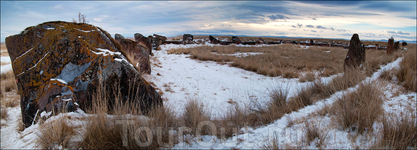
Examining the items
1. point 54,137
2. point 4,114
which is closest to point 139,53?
point 4,114

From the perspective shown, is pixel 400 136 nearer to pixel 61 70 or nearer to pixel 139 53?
pixel 61 70

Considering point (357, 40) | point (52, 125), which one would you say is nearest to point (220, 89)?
point (52, 125)

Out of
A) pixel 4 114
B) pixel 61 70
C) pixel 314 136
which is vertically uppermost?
pixel 61 70

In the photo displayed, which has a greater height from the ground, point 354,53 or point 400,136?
point 354,53

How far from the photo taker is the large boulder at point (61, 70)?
2750mm

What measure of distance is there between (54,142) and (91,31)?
2.09 m

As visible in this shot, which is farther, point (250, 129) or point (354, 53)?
point (354, 53)

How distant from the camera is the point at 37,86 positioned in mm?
2838

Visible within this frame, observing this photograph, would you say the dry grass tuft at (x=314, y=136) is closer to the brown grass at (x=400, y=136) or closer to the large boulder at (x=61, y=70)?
the brown grass at (x=400, y=136)

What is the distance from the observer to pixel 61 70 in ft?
9.50

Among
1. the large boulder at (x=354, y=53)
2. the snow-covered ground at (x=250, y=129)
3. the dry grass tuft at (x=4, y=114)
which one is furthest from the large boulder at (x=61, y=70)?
the large boulder at (x=354, y=53)

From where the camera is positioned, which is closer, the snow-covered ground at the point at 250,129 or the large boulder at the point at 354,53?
the snow-covered ground at the point at 250,129

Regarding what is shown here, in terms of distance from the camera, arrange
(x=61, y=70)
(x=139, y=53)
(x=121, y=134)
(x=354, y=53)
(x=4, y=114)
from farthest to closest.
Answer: (x=139, y=53), (x=354, y=53), (x=4, y=114), (x=61, y=70), (x=121, y=134)

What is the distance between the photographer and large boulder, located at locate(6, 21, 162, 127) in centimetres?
275
